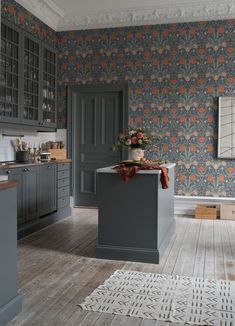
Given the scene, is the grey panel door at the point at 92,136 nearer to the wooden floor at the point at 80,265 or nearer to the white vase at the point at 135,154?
the wooden floor at the point at 80,265

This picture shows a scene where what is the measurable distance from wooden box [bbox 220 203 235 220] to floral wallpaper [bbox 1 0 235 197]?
0.36 meters

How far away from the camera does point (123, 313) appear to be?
306 centimetres

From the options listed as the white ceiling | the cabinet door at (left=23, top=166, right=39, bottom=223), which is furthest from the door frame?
the cabinet door at (left=23, top=166, right=39, bottom=223)

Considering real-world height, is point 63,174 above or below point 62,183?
above

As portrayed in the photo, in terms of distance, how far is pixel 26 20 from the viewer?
657 centimetres

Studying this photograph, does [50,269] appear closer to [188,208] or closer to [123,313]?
[123,313]

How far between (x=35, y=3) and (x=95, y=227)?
12.4 ft

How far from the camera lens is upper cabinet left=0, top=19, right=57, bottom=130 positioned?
5594 mm

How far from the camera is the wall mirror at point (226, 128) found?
22.8 ft

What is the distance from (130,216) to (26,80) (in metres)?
2.98

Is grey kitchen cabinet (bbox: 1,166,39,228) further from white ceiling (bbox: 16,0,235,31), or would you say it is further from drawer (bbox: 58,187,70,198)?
white ceiling (bbox: 16,0,235,31)

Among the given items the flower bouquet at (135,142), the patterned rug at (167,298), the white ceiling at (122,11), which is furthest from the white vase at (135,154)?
the white ceiling at (122,11)

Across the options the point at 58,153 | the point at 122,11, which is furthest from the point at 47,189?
the point at 122,11

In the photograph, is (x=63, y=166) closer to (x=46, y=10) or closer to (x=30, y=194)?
(x=30, y=194)
